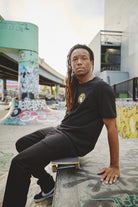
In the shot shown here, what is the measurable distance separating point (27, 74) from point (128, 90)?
8087mm

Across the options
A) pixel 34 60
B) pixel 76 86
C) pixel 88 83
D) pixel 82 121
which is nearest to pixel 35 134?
pixel 82 121

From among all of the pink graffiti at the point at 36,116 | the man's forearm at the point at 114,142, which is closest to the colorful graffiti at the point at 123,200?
the man's forearm at the point at 114,142

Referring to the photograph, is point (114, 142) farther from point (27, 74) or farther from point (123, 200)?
point (27, 74)

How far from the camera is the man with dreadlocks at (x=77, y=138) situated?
1283 millimetres

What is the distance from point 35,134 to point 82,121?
2.56ft

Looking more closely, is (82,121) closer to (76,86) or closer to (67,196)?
(76,86)

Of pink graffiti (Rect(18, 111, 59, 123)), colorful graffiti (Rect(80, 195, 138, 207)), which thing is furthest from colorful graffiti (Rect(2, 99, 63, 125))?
colorful graffiti (Rect(80, 195, 138, 207))

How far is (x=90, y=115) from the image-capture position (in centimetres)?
154

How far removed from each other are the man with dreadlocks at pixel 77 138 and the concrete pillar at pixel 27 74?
9.68 meters

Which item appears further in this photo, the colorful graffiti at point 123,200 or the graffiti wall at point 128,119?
the graffiti wall at point 128,119

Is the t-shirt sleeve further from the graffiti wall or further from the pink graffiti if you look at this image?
the pink graffiti

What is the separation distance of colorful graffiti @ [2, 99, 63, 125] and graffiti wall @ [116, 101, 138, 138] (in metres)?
4.35

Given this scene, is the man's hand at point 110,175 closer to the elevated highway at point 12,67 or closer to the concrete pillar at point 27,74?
the concrete pillar at point 27,74

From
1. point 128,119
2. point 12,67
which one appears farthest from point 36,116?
point 12,67
